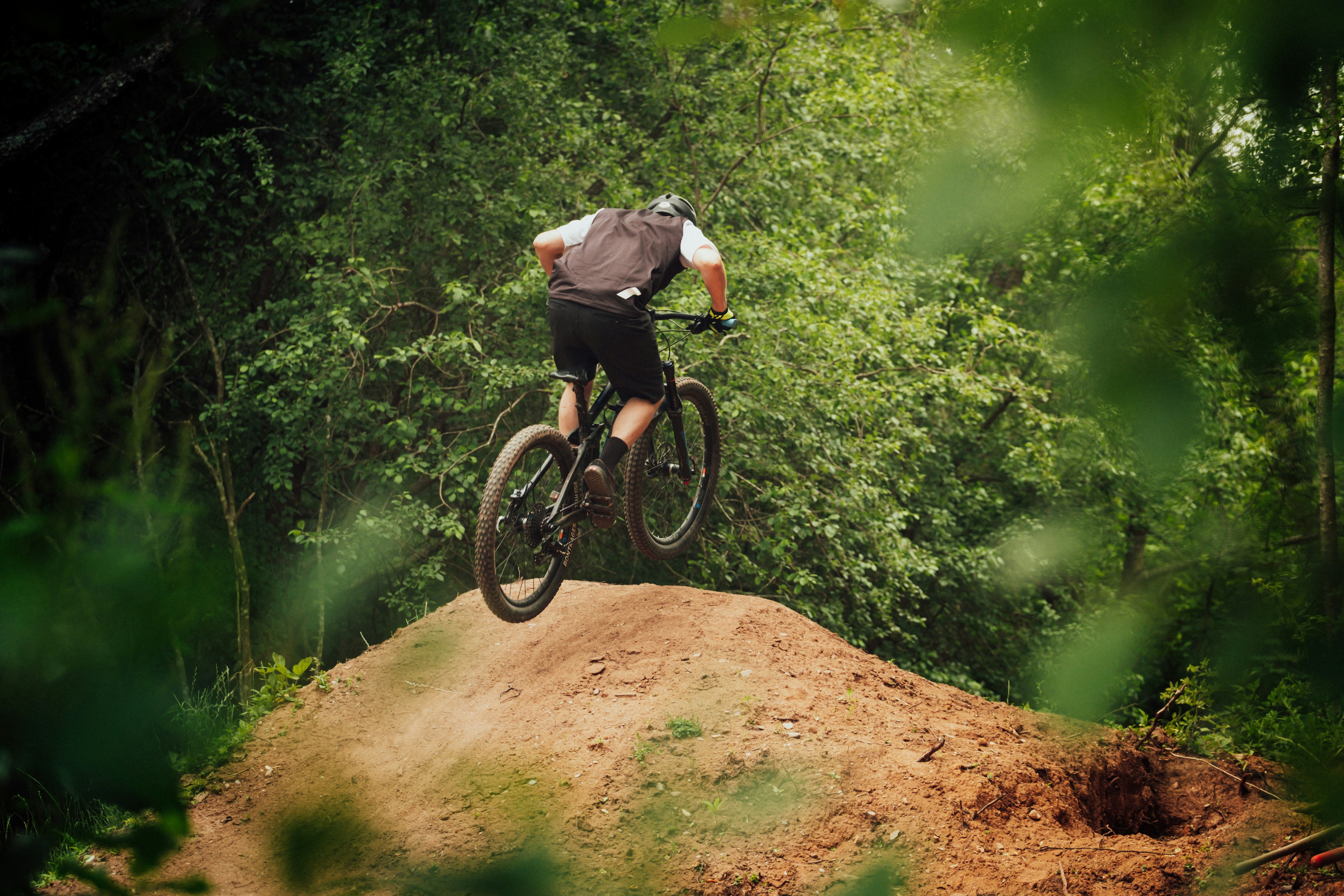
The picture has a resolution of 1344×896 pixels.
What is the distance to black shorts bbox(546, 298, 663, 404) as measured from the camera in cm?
361

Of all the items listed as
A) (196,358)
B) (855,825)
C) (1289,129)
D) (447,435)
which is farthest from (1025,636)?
(1289,129)

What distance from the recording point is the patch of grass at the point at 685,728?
3.34 meters

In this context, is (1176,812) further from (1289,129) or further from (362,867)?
(362,867)

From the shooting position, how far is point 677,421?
4.47 metres

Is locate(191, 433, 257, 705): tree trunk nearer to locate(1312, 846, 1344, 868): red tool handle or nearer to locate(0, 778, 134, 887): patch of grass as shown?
locate(0, 778, 134, 887): patch of grass

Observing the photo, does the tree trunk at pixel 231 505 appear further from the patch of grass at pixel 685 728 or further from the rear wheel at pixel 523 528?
the patch of grass at pixel 685 728

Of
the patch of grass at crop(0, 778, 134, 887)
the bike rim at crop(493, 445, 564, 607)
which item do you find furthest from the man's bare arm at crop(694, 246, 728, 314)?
the patch of grass at crop(0, 778, 134, 887)

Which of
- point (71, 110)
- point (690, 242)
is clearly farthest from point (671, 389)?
point (71, 110)

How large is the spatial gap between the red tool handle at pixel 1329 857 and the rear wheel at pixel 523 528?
2728 mm

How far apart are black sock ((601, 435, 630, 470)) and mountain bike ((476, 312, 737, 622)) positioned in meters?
0.15

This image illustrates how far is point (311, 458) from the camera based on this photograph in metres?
8.18

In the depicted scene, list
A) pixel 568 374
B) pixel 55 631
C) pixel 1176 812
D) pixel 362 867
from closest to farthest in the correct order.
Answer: pixel 55 631, pixel 362 867, pixel 1176 812, pixel 568 374

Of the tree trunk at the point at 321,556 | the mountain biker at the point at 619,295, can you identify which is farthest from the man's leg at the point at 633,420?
the tree trunk at the point at 321,556

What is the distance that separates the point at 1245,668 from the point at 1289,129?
529 mm
